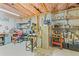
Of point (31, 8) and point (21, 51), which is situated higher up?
point (31, 8)

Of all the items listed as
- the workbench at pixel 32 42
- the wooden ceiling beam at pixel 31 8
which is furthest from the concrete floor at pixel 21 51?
the wooden ceiling beam at pixel 31 8

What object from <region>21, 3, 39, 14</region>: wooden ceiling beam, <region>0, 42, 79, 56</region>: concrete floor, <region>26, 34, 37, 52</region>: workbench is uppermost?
<region>21, 3, 39, 14</region>: wooden ceiling beam

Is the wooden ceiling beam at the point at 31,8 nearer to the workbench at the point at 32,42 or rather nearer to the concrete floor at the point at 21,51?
the workbench at the point at 32,42

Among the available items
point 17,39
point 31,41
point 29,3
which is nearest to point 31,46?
point 31,41

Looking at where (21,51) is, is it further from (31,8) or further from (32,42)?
(31,8)

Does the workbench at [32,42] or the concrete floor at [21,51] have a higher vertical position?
the workbench at [32,42]

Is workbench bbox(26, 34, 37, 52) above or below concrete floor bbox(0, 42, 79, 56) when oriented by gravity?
above

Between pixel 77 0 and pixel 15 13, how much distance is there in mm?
1008

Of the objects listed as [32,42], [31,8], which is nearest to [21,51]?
[32,42]

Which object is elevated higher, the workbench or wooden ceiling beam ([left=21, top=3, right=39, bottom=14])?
wooden ceiling beam ([left=21, top=3, right=39, bottom=14])

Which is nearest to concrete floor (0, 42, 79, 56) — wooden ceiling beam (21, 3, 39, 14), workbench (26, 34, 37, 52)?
workbench (26, 34, 37, 52)

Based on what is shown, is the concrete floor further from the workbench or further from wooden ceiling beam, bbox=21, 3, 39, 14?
wooden ceiling beam, bbox=21, 3, 39, 14

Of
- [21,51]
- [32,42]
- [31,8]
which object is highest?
[31,8]

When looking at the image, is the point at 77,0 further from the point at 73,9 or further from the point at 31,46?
the point at 31,46
